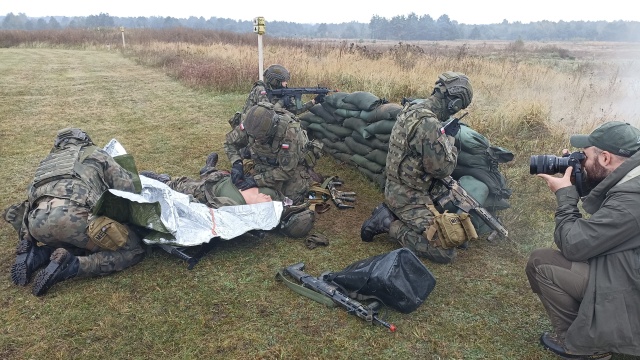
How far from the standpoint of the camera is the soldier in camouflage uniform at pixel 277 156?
475cm

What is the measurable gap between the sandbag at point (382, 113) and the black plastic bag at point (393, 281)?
2412 mm

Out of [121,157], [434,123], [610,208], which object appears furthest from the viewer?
[121,157]

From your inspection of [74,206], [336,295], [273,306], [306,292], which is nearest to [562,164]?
[336,295]

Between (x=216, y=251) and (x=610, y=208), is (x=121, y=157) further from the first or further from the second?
(x=610, y=208)

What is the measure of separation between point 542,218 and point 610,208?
2838 mm

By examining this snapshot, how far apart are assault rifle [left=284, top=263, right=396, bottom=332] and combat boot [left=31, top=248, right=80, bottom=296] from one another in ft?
5.46

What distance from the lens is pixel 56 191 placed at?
3.65m

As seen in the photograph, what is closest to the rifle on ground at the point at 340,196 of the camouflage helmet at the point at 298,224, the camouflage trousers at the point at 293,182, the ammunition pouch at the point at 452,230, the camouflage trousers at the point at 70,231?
the camouflage trousers at the point at 293,182

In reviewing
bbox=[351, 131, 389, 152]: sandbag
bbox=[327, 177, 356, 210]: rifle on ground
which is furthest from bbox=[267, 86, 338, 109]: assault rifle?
bbox=[327, 177, 356, 210]: rifle on ground

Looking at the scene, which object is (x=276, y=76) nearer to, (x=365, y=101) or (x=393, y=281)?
(x=365, y=101)

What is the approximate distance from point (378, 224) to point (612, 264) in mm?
2206

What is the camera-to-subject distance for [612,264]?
2512 mm

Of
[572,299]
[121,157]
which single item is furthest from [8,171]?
[572,299]

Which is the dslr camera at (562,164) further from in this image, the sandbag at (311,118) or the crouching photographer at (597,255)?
the sandbag at (311,118)
